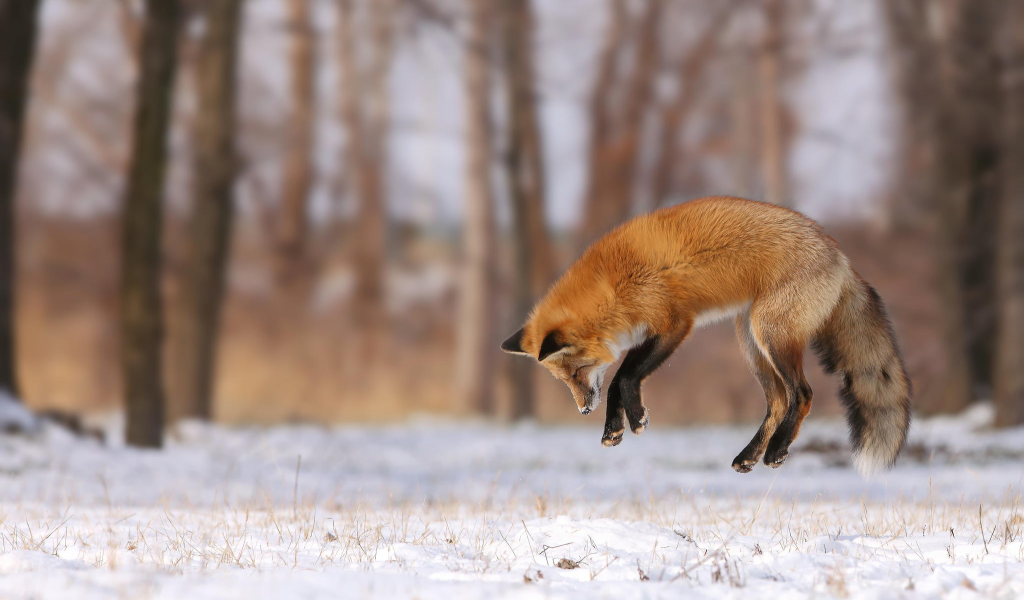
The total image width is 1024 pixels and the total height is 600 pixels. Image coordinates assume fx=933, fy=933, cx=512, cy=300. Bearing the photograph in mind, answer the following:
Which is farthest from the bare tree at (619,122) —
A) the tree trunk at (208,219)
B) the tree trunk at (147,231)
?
the tree trunk at (147,231)

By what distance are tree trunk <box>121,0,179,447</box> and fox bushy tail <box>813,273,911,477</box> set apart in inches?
304

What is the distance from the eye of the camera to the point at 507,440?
13.2m

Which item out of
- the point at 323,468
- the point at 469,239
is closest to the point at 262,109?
the point at 469,239

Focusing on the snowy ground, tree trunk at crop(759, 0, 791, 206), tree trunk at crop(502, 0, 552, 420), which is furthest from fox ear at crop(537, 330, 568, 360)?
tree trunk at crop(759, 0, 791, 206)

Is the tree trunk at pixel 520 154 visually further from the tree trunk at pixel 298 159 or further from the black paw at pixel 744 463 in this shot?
the black paw at pixel 744 463

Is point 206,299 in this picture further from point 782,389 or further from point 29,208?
point 29,208

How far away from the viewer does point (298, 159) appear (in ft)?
91.7

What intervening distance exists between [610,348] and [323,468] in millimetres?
5236

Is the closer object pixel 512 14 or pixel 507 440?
pixel 507 440

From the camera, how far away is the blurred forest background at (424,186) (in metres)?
12.7

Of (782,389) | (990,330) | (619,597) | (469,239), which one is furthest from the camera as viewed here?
(469,239)

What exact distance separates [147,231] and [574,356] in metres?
6.63

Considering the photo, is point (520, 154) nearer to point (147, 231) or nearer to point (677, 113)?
point (147, 231)

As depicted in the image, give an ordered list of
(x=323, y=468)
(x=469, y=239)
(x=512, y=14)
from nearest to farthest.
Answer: (x=323, y=468) < (x=512, y=14) < (x=469, y=239)
